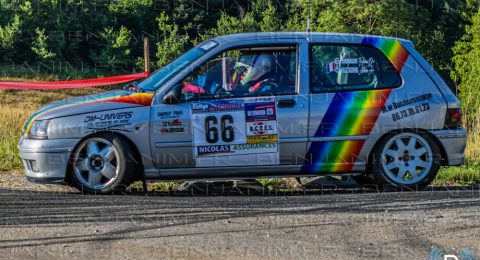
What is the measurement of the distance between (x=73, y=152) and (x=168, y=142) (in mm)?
953

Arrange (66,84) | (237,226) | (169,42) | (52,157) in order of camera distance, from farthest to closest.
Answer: (169,42), (66,84), (52,157), (237,226)

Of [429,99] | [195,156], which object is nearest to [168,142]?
[195,156]

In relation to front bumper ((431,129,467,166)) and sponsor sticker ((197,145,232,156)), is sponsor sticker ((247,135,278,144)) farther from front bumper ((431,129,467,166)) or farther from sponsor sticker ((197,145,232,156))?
front bumper ((431,129,467,166))

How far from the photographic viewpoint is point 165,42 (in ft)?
204

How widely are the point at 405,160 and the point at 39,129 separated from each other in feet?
12.5

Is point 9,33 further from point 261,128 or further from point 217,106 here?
point 261,128

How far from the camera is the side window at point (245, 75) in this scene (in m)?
7.87

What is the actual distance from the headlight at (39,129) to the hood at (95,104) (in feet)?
0.17

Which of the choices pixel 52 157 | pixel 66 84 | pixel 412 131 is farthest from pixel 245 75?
pixel 66 84

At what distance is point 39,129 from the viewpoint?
7730 millimetres

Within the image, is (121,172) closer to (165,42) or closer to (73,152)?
(73,152)

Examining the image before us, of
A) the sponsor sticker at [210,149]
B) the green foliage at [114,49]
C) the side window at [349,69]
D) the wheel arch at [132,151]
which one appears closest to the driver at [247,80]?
the side window at [349,69]

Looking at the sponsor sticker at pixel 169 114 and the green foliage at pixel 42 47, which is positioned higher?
the green foliage at pixel 42 47

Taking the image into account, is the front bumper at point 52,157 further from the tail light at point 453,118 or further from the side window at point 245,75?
the tail light at point 453,118
